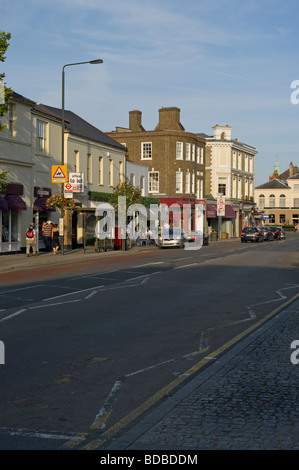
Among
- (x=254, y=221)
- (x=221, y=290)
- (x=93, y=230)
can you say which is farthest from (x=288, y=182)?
(x=221, y=290)

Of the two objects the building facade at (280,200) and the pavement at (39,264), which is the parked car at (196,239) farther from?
the building facade at (280,200)

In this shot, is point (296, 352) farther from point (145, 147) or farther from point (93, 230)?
point (145, 147)

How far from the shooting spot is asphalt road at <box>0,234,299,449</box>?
642cm

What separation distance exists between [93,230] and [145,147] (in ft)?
80.7

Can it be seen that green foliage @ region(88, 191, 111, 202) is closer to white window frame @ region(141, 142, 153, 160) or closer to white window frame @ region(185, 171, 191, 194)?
white window frame @ region(141, 142, 153, 160)

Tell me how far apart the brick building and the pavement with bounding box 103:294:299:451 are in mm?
58013

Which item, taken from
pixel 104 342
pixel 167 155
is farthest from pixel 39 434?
pixel 167 155

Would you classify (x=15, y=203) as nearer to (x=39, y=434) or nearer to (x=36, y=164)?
(x=36, y=164)

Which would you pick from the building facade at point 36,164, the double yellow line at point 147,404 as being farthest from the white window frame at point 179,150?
the double yellow line at point 147,404

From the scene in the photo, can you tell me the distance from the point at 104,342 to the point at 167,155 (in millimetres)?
57247

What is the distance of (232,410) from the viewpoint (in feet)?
20.8

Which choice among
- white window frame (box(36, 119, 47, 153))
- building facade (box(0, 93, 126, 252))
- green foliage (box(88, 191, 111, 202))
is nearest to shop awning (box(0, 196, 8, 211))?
building facade (box(0, 93, 126, 252))

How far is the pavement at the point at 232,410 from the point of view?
543 centimetres
